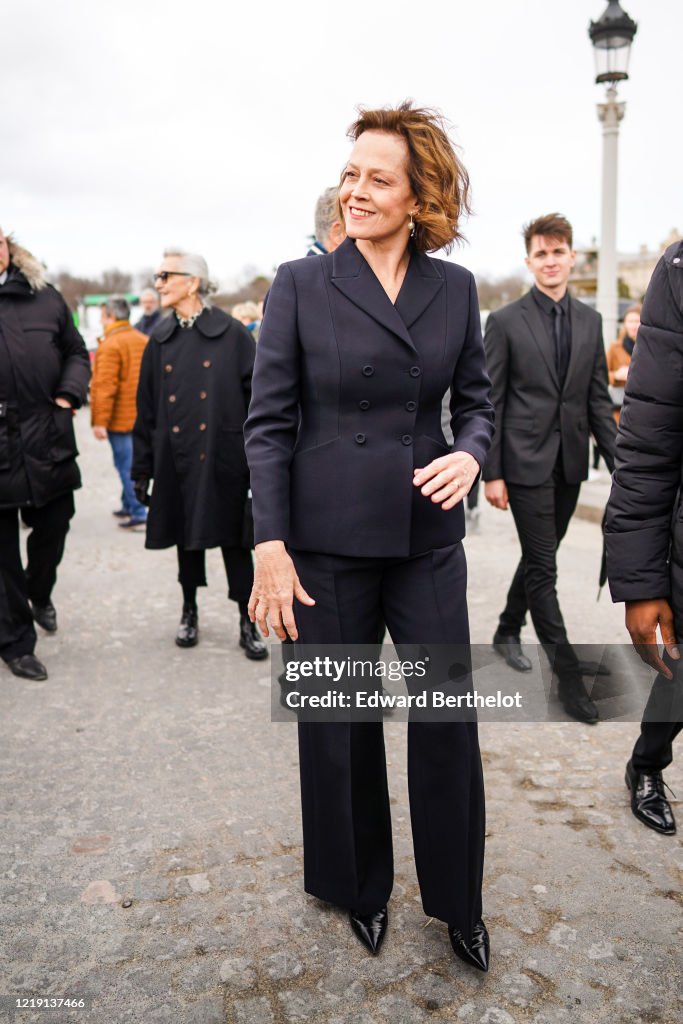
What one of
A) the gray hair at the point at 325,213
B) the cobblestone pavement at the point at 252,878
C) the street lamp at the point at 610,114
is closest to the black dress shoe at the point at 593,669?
the cobblestone pavement at the point at 252,878

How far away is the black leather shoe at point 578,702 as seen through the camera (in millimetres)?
4406

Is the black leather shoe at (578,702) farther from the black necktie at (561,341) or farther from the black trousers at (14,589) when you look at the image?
the black trousers at (14,589)

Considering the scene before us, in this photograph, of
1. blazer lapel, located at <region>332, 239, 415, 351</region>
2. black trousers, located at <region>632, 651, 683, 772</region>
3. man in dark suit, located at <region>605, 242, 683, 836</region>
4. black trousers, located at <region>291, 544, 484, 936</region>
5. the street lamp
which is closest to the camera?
man in dark suit, located at <region>605, 242, 683, 836</region>

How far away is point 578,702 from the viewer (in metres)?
4.47

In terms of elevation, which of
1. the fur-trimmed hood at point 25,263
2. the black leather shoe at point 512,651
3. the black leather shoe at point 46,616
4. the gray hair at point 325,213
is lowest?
the black leather shoe at point 512,651

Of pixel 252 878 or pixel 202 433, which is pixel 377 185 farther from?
pixel 202 433

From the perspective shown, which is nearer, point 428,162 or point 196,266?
point 428,162

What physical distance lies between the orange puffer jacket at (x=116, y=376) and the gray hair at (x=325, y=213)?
15.5 feet

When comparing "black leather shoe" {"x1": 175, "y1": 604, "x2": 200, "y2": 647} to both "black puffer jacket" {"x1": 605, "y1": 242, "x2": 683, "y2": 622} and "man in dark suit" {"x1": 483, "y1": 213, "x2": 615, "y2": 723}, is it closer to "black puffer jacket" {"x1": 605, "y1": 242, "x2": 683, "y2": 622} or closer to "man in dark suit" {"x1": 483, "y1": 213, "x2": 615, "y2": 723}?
"man in dark suit" {"x1": 483, "y1": 213, "x2": 615, "y2": 723}

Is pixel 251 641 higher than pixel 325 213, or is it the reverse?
pixel 325 213

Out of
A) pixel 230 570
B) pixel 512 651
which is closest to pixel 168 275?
pixel 230 570

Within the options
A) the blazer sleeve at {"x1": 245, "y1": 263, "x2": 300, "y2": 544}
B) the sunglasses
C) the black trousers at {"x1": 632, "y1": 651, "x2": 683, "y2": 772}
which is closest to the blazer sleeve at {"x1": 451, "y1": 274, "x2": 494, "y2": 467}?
the blazer sleeve at {"x1": 245, "y1": 263, "x2": 300, "y2": 544}

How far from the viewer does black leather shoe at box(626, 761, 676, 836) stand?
337cm

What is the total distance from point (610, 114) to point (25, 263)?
7700mm
